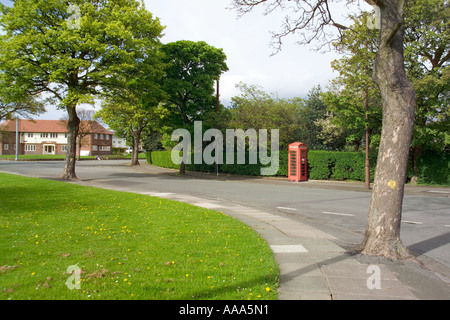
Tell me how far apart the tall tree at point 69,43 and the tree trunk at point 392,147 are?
1572cm

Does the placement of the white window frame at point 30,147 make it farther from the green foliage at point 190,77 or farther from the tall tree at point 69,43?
the tall tree at point 69,43

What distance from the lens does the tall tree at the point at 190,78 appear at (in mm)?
26266

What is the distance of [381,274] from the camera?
512 centimetres

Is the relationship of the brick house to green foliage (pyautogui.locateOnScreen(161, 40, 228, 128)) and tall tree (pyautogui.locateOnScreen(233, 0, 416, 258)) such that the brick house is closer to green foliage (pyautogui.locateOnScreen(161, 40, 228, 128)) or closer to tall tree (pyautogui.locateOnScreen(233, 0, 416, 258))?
green foliage (pyautogui.locateOnScreen(161, 40, 228, 128))

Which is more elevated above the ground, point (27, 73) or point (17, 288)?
point (27, 73)

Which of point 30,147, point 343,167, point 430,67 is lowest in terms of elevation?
point 343,167

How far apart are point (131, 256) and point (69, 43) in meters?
16.6

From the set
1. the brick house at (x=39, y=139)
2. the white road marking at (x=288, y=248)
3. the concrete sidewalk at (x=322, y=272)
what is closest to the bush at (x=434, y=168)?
the concrete sidewalk at (x=322, y=272)

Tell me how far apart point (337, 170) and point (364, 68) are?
732cm

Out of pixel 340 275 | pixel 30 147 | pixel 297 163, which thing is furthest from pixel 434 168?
pixel 30 147

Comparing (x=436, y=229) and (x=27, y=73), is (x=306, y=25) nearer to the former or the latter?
(x=436, y=229)

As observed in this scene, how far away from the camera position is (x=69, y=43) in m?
18.3

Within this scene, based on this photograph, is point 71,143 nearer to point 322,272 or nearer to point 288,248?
point 288,248
